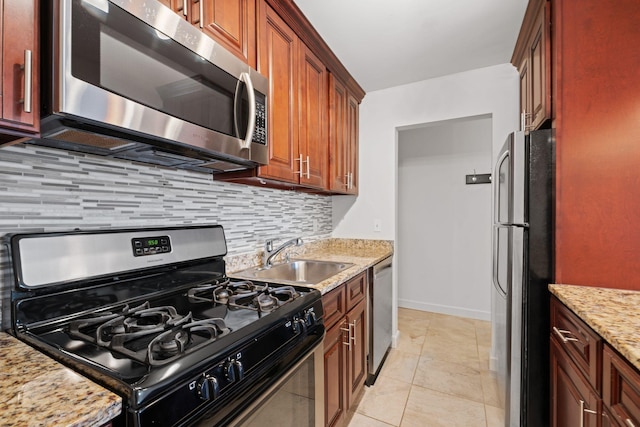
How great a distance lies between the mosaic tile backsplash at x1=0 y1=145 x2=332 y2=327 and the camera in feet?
2.91

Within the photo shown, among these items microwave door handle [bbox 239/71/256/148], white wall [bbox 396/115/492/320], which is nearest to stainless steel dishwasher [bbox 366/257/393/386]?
white wall [bbox 396/115/492/320]

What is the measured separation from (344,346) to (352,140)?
1741 mm

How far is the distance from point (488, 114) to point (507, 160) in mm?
1016

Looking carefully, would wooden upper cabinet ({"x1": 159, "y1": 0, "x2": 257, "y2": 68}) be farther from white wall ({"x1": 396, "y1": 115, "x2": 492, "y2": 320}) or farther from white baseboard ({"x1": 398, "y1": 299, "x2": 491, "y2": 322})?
white baseboard ({"x1": 398, "y1": 299, "x2": 491, "y2": 322})

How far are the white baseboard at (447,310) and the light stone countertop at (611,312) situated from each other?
218 centimetres

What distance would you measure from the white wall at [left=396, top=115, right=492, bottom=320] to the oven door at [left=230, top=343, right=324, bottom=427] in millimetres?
2475

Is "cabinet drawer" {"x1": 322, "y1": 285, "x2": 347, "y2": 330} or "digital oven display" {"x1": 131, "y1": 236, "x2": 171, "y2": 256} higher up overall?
"digital oven display" {"x1": 131, "y1": 236, "x2": 171, "y2": 256}

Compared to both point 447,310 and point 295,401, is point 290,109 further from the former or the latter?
point 447,310

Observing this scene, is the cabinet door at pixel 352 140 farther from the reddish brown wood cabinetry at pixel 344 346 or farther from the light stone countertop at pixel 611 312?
the light stone countertop at pixel 611 312

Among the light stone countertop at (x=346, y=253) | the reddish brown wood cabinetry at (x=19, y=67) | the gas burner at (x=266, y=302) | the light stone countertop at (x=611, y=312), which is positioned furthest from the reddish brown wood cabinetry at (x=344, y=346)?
the reddish brown wood cabinetry at (x=19, y=67)

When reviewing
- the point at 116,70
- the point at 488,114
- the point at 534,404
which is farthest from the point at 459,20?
the point at 534,404

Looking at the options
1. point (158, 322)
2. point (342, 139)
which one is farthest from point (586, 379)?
point (342, 139)

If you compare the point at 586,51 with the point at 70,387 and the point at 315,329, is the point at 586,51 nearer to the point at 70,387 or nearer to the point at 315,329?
the point at 315,329

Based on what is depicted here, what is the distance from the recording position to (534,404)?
1.40 m
